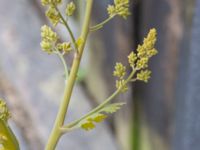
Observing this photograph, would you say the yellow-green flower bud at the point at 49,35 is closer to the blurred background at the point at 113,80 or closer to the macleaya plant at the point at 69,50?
the macleaya plant at the point at 69,50

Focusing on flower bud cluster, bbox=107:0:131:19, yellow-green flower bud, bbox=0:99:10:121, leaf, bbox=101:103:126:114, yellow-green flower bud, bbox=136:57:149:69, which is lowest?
leaf, bbox=101:103:126:114

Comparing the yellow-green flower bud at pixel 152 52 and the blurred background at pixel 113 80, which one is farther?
the blurred background at pixel 113 80

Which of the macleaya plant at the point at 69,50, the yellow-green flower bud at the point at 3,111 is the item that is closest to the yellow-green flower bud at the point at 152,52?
the macleaya plant at the point at 69,50

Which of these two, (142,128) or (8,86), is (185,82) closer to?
(142,128)

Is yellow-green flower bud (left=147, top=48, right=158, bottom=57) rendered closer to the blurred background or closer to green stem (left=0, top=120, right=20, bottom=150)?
green stem (left=0, top=120, right=20, bottom=150)

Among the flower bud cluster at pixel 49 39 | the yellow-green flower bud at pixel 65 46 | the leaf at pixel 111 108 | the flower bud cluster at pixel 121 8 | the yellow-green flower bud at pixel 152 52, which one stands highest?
the flower bud cluster at pixel 121 8

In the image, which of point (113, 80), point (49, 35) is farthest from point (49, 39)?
point (113, 80)

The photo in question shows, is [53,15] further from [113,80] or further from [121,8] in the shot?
[113,80]

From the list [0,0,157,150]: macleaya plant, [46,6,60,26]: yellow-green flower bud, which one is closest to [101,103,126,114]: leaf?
[0,0,157,150]: macleaya plant
